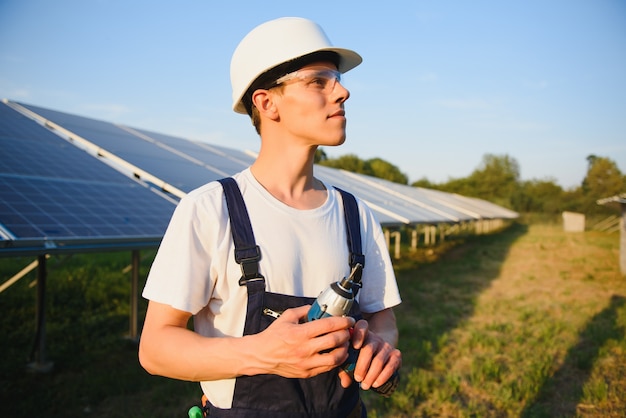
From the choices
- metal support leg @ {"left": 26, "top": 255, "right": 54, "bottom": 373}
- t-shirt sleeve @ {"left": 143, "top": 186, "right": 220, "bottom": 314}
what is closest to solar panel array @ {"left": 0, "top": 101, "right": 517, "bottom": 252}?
metal support leg @ {"left": 26, "top": 255, "right": 54, "bottom": 373}

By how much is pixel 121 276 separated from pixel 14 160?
492cm

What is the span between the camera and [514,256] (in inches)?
647

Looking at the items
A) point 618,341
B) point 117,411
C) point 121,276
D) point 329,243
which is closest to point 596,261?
point 618,341

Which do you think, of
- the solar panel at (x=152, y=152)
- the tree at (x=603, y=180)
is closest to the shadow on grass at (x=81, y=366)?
the solar panel at (x=152, y=152)

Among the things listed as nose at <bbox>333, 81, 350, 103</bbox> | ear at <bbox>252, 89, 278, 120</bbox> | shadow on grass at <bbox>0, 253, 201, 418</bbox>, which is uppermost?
nose at <bbox>333, 81, 350, 103</bbox>

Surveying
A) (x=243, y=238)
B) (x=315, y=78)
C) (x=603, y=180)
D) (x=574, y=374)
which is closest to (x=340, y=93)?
(x=315, y=78)

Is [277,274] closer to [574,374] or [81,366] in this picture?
[81,366]

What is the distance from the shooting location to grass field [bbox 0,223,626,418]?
4164 millimetres

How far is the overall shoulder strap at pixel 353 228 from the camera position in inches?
58.0

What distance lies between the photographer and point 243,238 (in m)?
1.28

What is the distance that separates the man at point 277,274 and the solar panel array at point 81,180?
257 centimetres

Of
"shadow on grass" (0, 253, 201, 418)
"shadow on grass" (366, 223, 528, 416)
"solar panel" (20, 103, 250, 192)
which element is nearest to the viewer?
"shadow on grass" (0, 253, 201, 418)

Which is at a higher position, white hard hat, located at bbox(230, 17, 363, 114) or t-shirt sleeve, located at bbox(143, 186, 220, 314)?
white hard hat, located at bbox(230, 17, 363, 114)

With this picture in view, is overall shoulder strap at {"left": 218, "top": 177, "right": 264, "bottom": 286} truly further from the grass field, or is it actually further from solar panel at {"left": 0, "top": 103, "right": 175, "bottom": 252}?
the grass field
